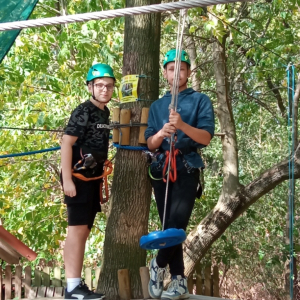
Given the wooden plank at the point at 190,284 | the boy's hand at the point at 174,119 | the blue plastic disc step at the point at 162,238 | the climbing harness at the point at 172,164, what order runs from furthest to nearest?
→ the wooden plank at the point at 190,284 < the climbing harness at the point at 172,164 < the boy's hand at the point at 174,119 < the blue plastic disc step at the point at 162,238

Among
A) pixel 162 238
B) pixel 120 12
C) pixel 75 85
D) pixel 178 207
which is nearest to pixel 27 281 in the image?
pixel 75 85

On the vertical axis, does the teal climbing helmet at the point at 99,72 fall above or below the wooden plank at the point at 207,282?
above

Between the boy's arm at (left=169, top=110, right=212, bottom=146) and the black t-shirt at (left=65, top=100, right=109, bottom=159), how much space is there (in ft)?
1.64

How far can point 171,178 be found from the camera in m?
2.84

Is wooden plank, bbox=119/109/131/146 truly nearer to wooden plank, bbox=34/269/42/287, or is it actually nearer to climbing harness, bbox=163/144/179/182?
climbing harness, bbox=163/144/179/182

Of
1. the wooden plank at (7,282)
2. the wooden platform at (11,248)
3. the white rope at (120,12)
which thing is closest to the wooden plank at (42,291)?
the wooden plank at (7,282)

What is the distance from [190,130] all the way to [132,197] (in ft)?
2.30

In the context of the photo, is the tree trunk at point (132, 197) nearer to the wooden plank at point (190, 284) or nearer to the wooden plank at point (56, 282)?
the wooden plank at point (190, 284)

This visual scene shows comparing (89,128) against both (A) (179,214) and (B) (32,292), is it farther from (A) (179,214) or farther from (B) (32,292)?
(B) (32,292)

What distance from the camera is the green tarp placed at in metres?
2.82

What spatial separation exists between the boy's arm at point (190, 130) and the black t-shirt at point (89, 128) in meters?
0.50

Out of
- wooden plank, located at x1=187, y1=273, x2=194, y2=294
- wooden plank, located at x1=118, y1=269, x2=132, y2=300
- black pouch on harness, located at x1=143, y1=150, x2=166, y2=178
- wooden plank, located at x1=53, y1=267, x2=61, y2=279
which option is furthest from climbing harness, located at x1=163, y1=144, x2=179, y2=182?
wooden plank, located at x1=53, y1=267, x2=61, y2=279

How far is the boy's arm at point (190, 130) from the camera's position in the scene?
8.73ft

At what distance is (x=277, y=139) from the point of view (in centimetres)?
855
